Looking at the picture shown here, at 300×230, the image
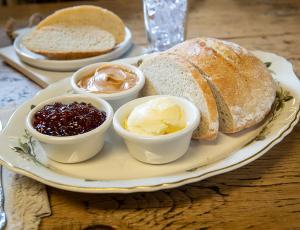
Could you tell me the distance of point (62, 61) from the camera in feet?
7.64

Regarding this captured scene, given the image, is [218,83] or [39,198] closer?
[39,198]

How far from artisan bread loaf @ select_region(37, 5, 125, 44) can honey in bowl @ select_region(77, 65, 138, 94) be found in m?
0.64

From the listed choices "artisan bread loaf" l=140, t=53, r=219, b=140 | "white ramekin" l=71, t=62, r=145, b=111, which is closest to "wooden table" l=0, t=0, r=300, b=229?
"artisan bread loaf" l=140, t=53, r=219, b=140

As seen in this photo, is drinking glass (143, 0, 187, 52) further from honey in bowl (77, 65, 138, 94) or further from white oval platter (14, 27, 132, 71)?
honey in bowl (77, 65, 138, 94)

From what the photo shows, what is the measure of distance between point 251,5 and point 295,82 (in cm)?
150

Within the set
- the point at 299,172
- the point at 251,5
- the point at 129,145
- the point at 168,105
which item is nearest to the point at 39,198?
the point at 129,145

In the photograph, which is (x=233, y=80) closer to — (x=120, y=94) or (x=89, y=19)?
(x=120, y=94)

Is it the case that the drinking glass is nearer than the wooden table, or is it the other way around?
the wooden table

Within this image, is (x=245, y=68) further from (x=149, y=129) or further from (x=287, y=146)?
(x=149, y=129)

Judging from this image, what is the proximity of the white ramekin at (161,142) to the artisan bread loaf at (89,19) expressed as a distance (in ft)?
3.65

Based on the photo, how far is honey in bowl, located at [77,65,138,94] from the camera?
1.84m

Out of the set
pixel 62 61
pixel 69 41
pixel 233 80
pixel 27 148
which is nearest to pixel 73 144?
pixel 27 148

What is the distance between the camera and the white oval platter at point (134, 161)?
4.51ft

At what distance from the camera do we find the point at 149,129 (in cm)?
150
